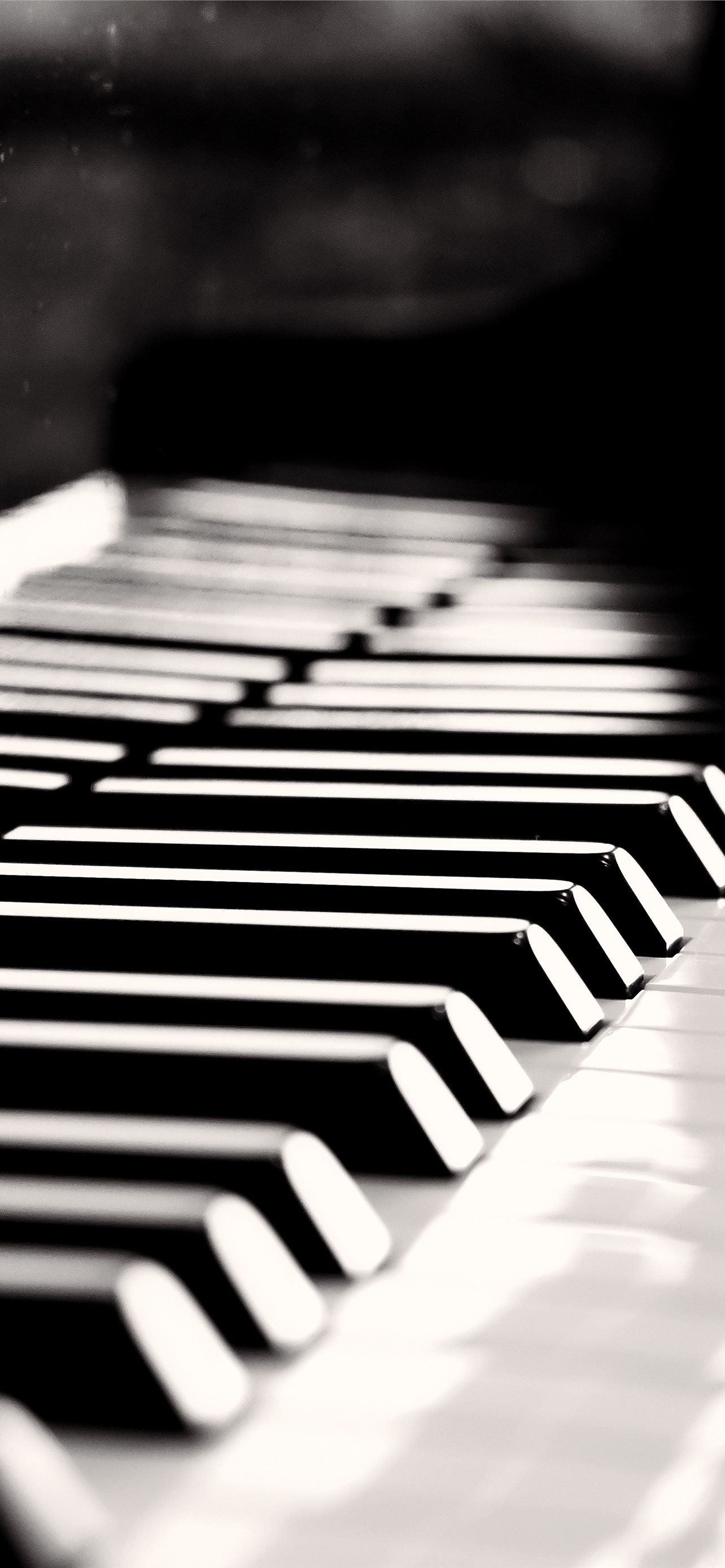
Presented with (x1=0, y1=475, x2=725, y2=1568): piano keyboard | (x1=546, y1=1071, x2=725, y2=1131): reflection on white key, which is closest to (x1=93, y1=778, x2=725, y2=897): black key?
(x1=0, y1=475, x2=725, y2=1568): piano keyboard

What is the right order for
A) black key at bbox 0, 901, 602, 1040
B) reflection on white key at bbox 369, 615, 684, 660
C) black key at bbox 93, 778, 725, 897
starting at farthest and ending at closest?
reflection on white key at bbox 369, 615, 684, 660, black key at bbox 93, 778, 725, 897, black key at bbox 0, 901, 602, 1040

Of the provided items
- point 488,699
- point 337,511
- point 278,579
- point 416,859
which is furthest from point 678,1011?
point 337,511

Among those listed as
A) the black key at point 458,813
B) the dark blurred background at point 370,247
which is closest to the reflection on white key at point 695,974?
the black key at point 458,813

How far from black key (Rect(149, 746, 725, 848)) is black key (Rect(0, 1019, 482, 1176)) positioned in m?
0.51

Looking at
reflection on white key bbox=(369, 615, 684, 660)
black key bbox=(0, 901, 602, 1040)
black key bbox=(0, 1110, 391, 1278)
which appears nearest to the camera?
black key bbox=(0, 1110, 391, 1278)

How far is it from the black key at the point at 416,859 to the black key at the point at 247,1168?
396mm

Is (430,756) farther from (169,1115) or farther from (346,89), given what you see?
(346,89)

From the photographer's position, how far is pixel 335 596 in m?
1.87

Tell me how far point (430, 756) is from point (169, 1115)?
2.00 ft

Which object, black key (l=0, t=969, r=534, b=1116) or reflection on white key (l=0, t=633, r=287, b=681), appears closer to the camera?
black key (l=0, t=969, r=534, b=1116)

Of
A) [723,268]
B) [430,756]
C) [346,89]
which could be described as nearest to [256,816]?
[430,756]

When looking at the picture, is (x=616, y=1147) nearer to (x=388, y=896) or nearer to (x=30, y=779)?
(x=388, y=896)

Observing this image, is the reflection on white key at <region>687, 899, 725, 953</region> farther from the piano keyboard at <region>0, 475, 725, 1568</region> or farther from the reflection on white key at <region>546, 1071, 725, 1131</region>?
the reflection on white key at <region>546, 1071, 725, 1131</region>

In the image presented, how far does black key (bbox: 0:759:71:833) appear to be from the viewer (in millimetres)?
1366
